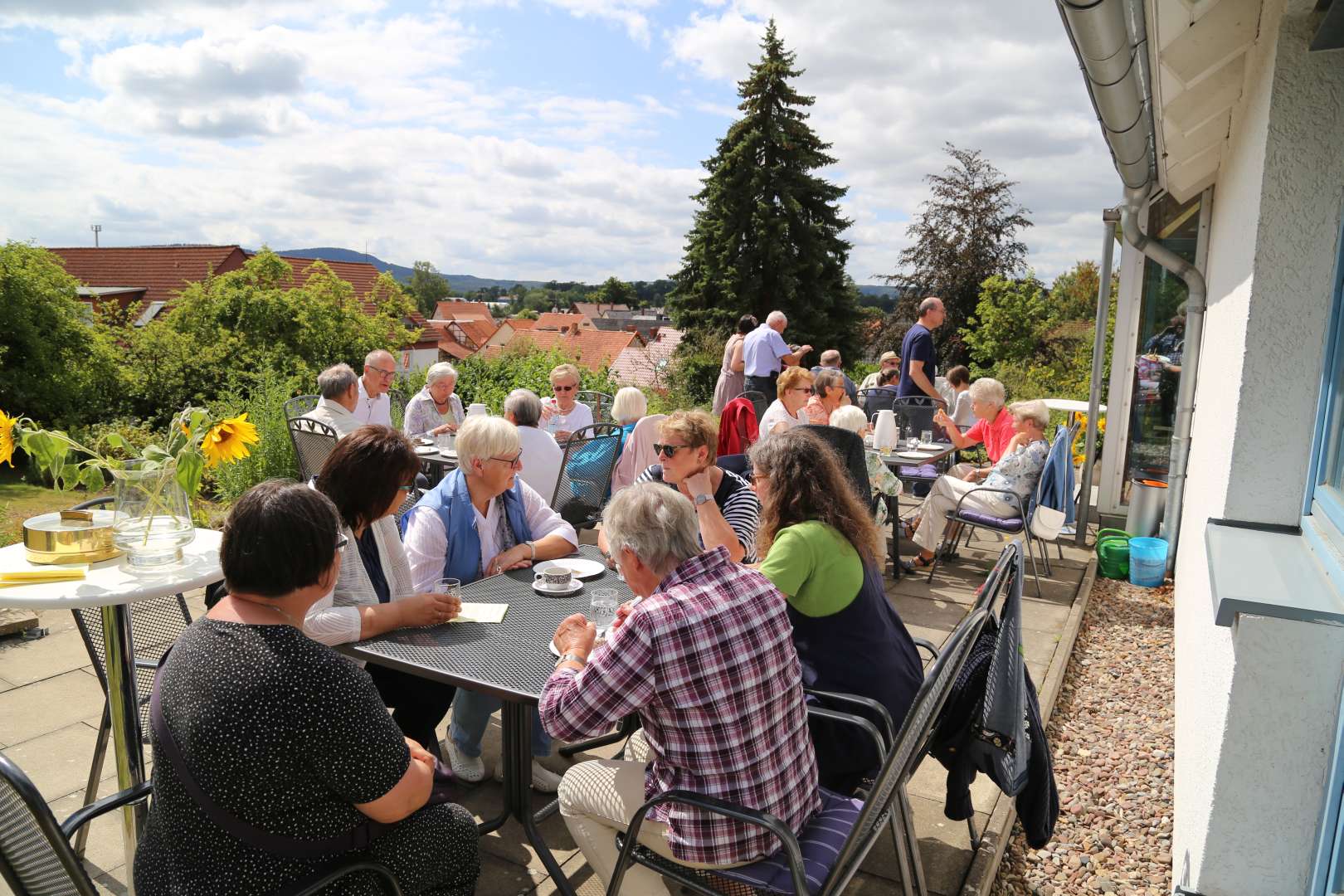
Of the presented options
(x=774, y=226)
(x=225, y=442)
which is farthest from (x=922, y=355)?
(x=774, y=226)

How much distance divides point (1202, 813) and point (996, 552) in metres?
4.07

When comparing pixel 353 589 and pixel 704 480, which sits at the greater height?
pixel 704 480

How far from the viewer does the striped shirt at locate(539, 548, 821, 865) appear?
1750 mm

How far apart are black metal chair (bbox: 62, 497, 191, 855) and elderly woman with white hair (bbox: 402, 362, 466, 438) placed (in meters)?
3.41

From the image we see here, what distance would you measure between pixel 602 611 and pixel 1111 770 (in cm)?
212

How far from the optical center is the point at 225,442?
2549mm

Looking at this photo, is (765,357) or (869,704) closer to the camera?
(869,704)

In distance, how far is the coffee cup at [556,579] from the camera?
9.21ft

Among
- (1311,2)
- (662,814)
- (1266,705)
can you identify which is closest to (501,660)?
(662,814)

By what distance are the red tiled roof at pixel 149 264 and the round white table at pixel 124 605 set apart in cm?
3222

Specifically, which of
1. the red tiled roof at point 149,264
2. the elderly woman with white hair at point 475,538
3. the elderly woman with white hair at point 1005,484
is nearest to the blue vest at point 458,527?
the elderly woman with white hair at point 475,538

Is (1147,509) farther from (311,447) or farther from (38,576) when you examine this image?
(38,576)

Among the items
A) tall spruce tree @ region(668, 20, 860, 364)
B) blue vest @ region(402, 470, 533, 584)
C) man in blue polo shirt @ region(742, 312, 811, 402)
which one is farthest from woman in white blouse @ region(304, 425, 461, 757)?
tall spruce tree @ region(668, 20, 860, 364)

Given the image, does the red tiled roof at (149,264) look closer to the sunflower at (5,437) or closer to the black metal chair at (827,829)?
the sunflower at (5,437)
